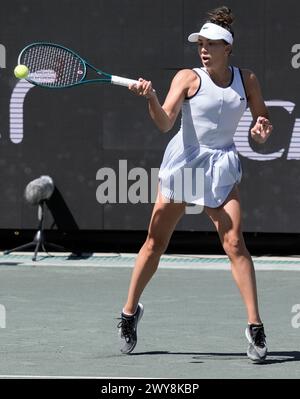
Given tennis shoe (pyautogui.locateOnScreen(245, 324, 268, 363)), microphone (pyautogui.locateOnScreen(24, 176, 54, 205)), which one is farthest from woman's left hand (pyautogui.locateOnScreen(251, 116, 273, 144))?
microphone (pyautogui.locateOnScreen(24, 176, 54, 205))

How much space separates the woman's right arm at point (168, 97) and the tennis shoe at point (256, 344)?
1.11m

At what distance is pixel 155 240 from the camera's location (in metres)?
6.82

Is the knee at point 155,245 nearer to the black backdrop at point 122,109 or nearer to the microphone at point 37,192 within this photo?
the microphone at point 37,192

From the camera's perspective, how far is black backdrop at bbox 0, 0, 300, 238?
10719 mm

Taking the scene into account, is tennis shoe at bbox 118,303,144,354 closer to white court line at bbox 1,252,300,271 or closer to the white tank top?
the white tank top

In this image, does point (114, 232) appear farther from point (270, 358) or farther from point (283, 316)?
point (270, 358)

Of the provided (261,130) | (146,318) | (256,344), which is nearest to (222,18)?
(261,130)

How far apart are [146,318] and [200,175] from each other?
1570 millimetres

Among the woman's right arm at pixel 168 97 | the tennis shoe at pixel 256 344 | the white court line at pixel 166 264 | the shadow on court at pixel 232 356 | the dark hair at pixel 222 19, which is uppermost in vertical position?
the dark hair at pixel 222 19

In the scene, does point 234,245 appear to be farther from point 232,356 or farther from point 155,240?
A: point 232,356

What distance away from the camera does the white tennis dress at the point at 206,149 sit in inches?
263

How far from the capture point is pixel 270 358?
21.9 ft

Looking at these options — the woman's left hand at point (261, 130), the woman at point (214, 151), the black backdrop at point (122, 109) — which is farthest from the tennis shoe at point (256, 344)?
the black backdrop at point (122, 109)

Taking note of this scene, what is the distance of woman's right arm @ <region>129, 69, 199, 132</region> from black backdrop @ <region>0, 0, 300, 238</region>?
4106mm
